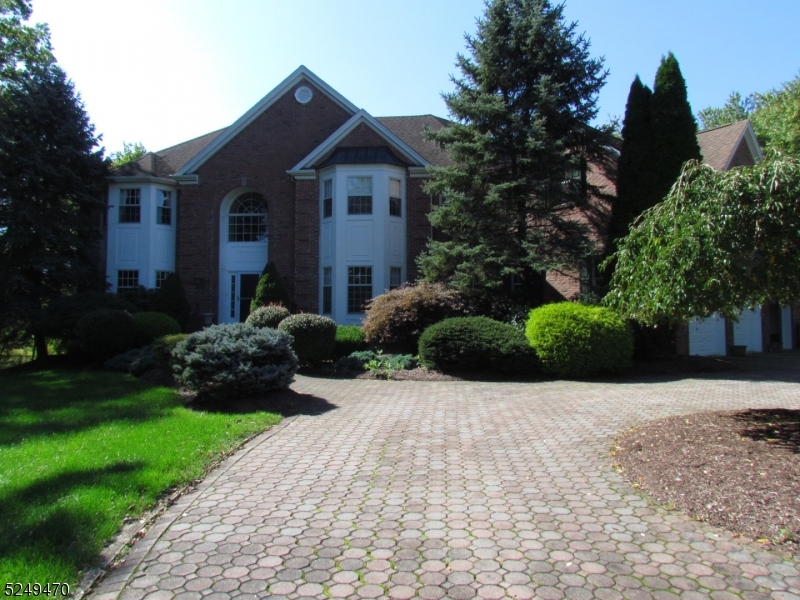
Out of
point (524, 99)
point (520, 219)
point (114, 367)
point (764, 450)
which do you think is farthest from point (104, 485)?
point (524, 99)

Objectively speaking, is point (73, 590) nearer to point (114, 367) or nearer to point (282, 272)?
point (114, 367)

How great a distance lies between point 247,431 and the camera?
7.89 metres

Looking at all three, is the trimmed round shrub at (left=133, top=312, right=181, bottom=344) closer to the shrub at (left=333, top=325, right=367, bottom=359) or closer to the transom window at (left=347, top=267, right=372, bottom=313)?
the shrub at (left=333, top=325, right=367, bottom=359)

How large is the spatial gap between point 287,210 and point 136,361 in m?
9.78

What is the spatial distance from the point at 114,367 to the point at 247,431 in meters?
7.92

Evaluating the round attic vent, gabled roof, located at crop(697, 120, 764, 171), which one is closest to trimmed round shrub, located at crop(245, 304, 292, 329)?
the round attic vent

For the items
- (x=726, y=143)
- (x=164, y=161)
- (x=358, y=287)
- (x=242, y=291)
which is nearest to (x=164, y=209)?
(x=164, y=161)

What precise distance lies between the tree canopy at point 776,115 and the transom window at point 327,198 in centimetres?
1433

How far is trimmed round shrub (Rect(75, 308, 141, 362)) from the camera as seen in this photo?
47.7 feet

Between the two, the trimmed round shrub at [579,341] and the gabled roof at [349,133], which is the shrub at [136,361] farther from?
the gabled roof at [349,133]

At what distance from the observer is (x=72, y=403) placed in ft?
32.2

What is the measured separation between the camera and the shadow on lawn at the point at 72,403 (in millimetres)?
8070

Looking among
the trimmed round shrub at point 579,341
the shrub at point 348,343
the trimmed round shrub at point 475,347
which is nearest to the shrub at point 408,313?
the shrub at point 348,343

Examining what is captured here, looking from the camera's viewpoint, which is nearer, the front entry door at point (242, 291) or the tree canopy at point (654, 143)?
the tree canopy at point (654, 143)
